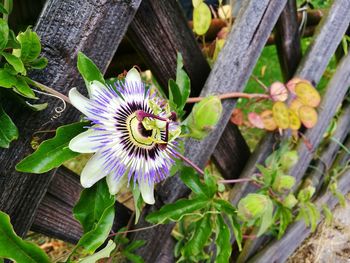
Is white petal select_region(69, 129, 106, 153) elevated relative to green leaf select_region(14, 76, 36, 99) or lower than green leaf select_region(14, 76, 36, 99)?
lower

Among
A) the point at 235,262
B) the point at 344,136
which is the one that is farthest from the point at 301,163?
the point at 235,262

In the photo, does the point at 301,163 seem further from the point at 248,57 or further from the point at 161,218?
the point at 161,218

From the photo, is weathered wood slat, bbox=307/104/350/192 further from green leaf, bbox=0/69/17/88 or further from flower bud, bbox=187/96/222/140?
green leaf, bbox=0/69/17/88

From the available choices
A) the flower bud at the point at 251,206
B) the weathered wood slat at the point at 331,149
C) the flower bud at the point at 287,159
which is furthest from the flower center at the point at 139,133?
the weathered wood slat at the point at 331,149

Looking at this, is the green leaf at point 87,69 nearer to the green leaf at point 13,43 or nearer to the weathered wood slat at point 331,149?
the green leaf at point 13,43

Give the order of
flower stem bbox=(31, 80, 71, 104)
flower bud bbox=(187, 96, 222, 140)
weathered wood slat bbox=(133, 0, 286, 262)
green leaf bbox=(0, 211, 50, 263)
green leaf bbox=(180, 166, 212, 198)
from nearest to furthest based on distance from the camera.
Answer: green leaf bbox=(0, 211, 50, 263) → flower stem bbox=(31, 80, 71, 104) → flower bud bbox=(187, 96, 222, 140) → green leaf bbox=(180, 166, 212, 198) → weathered wood slat bbox=(133, 0, 286, 262)

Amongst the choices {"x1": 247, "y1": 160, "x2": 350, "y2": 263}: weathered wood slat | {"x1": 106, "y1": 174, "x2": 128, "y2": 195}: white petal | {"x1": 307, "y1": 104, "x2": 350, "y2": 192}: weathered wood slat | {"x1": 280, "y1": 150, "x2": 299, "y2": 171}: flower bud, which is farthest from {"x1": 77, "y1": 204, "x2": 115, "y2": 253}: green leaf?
{"x1": 307, "y1": 104, "x2": 350, "y2": 192}: weathered wood slat
